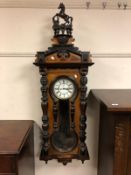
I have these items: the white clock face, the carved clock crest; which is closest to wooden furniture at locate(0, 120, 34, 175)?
the carved clock crest

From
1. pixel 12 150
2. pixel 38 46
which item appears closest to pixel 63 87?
pixel 38 46

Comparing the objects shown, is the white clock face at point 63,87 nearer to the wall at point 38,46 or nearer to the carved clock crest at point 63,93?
the carved clock crest at point 63,93

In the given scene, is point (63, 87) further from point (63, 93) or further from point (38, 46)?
point (38, 46)

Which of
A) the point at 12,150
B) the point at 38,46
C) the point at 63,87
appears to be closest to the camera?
the point at 12,150

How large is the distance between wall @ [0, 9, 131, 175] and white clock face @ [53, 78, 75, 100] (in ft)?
0.88

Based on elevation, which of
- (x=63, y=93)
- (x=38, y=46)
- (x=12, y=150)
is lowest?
(x=12, y=150)

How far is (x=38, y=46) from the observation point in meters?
1.46

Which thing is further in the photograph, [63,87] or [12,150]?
[63,87]

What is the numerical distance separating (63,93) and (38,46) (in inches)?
16.7

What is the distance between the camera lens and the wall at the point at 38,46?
143 cm

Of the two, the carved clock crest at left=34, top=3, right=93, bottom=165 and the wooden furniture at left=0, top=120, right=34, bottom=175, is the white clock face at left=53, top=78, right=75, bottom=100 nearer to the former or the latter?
the carved clock crest at left=34, top=3, right=93, bottom=165

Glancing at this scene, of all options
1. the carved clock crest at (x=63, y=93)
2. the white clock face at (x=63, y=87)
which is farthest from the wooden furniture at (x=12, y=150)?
the white clock face at (x=63, y=87)

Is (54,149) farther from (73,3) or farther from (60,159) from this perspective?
(73,3)

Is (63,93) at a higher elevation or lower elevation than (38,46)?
lower
